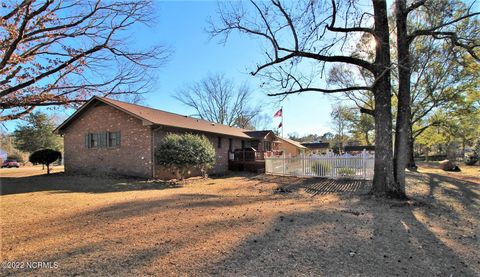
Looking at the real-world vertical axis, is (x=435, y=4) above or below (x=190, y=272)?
above

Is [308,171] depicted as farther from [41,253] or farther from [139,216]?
[41,253]

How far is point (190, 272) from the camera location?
3.22m

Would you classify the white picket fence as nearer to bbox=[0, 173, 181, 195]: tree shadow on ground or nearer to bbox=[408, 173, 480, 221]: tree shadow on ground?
bbox=[408, 173, 480, 221]: tree shadow on ground

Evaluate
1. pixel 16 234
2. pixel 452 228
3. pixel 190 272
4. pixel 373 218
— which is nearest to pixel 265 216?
pixel 373 218

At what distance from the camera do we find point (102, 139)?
54.2ft

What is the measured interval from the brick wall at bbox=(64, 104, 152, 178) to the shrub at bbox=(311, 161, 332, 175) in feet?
29.5

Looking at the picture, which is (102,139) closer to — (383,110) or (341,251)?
(383,110)

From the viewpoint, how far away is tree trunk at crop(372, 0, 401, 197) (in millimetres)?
8586

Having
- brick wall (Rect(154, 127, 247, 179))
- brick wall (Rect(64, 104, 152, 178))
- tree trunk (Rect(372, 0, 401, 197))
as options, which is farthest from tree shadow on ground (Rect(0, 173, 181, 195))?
tree trunk (Rect(372, 0, 401, 197))

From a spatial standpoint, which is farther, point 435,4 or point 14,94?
point 14,94

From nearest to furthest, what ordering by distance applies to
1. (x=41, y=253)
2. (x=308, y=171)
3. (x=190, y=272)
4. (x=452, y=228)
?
(x=190, y=272)
(x=41, y=253)
(x=452, y=228)
(x=308, y=171)

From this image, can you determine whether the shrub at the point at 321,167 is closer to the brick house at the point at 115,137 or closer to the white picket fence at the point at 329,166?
the white picket fence at the point at 329,166

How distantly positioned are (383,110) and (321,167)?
21.1ft

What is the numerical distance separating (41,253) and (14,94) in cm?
941
